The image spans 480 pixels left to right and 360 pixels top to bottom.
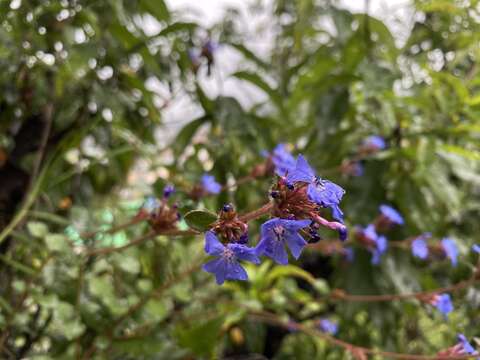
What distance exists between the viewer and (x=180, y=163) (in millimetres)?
1321

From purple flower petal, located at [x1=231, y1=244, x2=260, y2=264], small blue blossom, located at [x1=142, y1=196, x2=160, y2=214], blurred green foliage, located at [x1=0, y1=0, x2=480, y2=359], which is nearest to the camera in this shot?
purple flower petal, located at [x1=231, y1=244, x2=260, y2=264]

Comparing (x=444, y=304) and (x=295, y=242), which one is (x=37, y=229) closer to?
(x=295, y=242)

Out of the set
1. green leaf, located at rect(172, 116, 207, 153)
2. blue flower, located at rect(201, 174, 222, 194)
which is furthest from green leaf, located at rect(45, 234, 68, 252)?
green leaf, located at rect(172, 116, 207, 153)

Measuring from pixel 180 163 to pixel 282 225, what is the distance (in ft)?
2.68

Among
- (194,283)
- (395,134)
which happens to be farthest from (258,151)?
(194,283)

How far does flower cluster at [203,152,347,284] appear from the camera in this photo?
1.73 feet

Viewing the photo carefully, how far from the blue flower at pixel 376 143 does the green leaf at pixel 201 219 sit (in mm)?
757

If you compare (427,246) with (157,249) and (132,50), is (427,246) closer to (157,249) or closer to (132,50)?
(157,249)

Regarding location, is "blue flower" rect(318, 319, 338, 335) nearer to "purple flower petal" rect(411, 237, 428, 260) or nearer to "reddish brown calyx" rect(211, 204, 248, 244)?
"purple flower petal" rect(411, 237, 428, 260)

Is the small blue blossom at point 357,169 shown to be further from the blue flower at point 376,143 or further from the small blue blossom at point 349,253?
the small blue blossom at point 349,253

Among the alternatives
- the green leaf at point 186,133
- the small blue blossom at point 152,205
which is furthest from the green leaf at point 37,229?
the green leaf at point 186,133

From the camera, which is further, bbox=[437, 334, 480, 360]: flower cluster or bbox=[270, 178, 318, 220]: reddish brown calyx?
bbox=[437, 334, 480, 360]: flower cluster

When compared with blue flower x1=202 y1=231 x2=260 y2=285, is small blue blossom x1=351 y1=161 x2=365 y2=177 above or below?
above

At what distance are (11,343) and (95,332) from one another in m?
0.16
